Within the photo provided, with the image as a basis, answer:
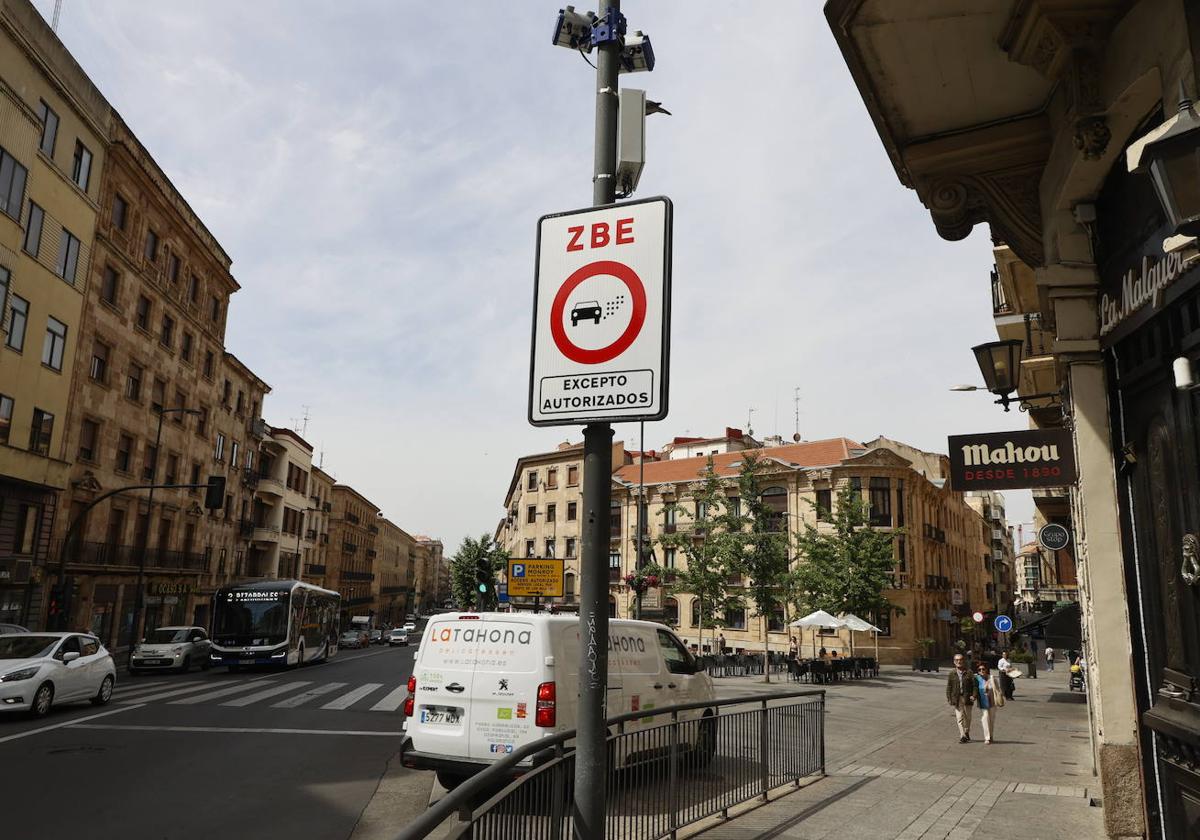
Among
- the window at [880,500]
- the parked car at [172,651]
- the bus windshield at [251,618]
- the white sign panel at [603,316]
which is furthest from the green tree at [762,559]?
the white sign panel at [603,316]

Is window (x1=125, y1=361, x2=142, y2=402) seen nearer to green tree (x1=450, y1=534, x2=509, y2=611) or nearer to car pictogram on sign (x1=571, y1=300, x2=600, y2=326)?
green tree (x1=450, y1=534, x2=509, y2=611)

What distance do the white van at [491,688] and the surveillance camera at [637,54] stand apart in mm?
5329

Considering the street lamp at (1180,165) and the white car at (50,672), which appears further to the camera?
the white car at (50,672)

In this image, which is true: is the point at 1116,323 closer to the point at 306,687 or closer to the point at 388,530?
the point at 306,687

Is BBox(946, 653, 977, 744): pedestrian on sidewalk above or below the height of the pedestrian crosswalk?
above

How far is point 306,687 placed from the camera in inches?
806

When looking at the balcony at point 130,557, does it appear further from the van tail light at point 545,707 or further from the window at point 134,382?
the van tail light at point 545,707

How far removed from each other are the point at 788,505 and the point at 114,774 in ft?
151

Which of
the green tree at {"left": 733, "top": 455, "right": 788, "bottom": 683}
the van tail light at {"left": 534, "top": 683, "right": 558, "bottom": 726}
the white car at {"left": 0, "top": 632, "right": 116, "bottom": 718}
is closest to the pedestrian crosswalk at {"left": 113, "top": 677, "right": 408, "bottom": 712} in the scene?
the white car at {"left": 0, "top": 632, "right": 116, "bottom": 718}

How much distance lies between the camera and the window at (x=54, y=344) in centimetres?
2752

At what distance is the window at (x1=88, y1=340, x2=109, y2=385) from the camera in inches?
1219

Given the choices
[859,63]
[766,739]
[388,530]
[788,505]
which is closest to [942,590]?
[788,505]

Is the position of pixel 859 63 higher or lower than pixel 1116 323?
higher

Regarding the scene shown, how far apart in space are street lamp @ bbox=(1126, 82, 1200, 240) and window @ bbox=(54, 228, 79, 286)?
32.1 m
